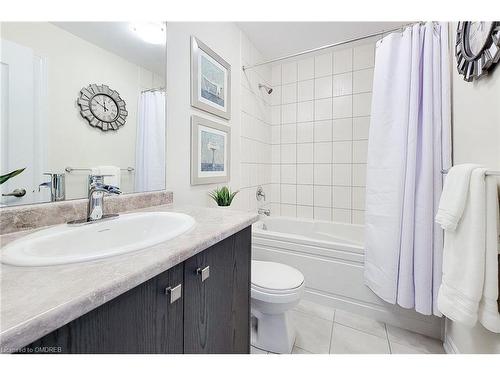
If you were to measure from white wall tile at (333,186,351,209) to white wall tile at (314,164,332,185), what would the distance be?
121 mm

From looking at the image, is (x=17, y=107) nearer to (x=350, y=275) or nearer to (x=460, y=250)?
(x=460, y=250)

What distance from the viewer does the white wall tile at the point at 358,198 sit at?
2.41 metres

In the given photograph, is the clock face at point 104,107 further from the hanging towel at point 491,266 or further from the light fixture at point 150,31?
the hanging towel at point 491,266

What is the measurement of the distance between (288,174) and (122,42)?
2.09m

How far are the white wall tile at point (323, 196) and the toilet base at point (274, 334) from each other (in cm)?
152

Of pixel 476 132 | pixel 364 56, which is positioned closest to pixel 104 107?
pixel 476 132

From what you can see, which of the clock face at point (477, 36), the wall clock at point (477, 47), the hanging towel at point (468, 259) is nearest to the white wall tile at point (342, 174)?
the wall clock at point (477, 47)

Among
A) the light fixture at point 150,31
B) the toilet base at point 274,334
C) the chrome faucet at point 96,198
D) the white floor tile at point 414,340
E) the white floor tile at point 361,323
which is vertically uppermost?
the light fixture at point 150,31

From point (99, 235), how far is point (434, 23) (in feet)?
7.06

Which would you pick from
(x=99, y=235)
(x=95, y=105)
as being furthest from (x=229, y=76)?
(x=99, y=235)

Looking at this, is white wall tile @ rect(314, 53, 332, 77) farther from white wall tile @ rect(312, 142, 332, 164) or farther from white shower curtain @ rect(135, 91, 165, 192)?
white shower curtain @ rect(135, 91, 165, 192)

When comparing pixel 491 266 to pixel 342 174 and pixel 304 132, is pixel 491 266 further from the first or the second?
pixel 304 132

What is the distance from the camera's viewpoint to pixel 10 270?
47cm
